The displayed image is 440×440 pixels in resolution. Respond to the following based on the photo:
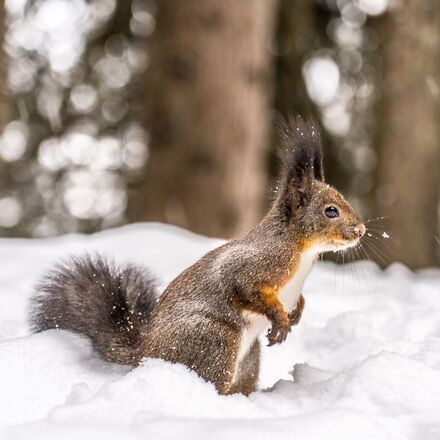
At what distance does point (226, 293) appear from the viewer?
83.5 inches

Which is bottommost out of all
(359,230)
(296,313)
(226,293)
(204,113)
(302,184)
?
(296,313)

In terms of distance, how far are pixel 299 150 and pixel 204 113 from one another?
265 cm

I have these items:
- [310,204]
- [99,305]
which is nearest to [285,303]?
[310,204]

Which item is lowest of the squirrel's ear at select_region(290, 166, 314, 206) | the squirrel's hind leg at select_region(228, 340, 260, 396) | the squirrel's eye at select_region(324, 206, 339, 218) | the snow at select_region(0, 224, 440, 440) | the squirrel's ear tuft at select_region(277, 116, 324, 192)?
the squirrel's hind leg at select_region(228, 340, 260, 396)

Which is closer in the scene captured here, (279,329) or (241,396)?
(241,396)

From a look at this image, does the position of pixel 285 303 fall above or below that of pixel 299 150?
below

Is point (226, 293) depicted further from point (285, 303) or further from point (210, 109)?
point (210, 109)

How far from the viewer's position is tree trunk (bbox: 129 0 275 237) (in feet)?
16.1

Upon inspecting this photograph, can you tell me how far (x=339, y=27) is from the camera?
702 cm

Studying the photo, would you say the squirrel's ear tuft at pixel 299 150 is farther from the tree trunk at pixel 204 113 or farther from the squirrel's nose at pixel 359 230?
the tree trunk at pixel 204 113

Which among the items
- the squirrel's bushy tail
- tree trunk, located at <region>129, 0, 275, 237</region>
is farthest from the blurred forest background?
the squirrel's bushy tail

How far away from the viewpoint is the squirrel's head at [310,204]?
2299mm

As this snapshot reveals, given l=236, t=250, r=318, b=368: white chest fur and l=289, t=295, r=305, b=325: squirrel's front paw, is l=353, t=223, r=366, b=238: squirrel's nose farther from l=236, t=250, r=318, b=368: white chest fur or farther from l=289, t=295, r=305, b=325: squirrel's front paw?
l=289, t=295, r=305, b=325: squirrel's front paw

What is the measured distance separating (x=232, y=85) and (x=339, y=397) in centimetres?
338
